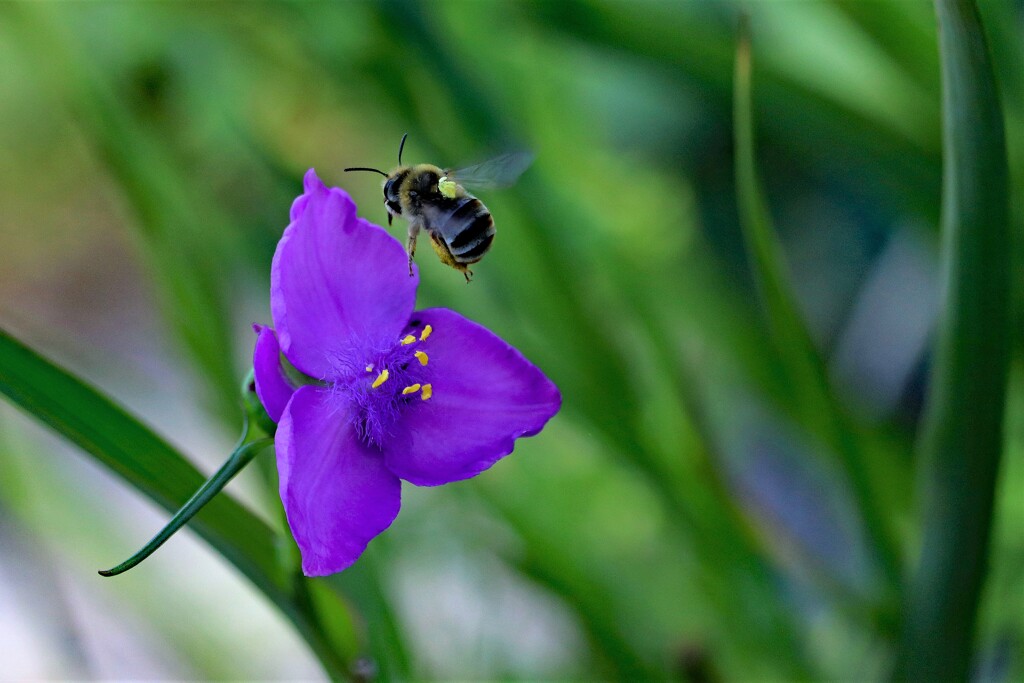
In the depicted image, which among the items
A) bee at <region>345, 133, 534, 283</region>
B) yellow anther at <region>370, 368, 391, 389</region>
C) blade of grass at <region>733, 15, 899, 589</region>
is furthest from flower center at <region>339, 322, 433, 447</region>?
blade of grass at <region>733, 15, 899, 589</region>

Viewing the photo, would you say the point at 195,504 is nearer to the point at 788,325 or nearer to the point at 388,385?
the point at 388,385

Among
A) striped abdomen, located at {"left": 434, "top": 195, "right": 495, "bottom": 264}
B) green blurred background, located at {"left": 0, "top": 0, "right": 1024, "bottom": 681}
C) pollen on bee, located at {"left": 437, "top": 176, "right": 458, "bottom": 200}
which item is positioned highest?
pollen on bee, located at {"left": 437, "top": 176, "right": 458, "bottom": 200}

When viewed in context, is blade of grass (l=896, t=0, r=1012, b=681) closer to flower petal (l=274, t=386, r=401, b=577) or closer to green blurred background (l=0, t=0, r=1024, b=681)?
green blurred background (l=0, t=0, r=1024, b=681)

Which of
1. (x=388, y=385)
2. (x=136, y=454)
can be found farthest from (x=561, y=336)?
(x=136, y=454)

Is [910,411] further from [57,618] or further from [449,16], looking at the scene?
[57,618]

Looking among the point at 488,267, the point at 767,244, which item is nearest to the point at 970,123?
the point at 767,244

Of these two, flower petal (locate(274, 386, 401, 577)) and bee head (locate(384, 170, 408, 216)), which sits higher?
bee head (locate(384, 170, 408, 216))

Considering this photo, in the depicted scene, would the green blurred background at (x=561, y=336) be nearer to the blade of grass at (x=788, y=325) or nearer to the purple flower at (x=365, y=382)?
the blade of grass at (x=788, y=325)

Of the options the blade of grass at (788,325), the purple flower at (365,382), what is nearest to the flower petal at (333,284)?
the purple flower at (365,382)
